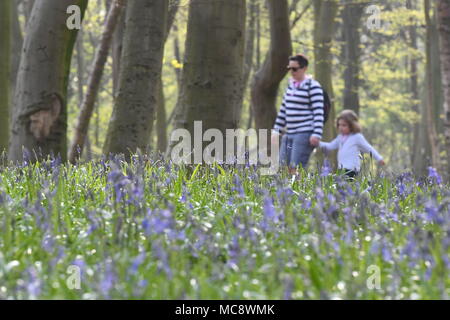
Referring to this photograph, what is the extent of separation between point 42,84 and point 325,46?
11.5m

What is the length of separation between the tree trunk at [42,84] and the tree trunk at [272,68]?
5.98 metres

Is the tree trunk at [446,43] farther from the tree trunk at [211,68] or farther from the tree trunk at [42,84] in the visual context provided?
the tree trunk at [42,84]

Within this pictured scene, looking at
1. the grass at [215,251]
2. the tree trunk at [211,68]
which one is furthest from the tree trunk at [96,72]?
the grass at [215,251]

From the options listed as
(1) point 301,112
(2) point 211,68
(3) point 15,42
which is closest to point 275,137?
(1) point 301,112

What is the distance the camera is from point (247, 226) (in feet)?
12.5

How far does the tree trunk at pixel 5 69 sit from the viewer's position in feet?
35.2

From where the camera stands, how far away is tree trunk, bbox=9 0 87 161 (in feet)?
27.1

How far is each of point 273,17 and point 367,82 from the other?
14694mm

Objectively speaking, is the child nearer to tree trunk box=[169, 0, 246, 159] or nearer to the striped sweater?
the striped sweater

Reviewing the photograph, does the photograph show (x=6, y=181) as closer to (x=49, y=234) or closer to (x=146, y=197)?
(x=146, y=197)

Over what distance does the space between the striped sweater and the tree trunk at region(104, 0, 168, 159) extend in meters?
1.96

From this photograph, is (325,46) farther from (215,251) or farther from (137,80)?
(215,251)

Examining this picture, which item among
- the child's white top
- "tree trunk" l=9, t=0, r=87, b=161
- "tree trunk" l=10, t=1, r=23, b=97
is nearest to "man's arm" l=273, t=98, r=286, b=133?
the child's white top
